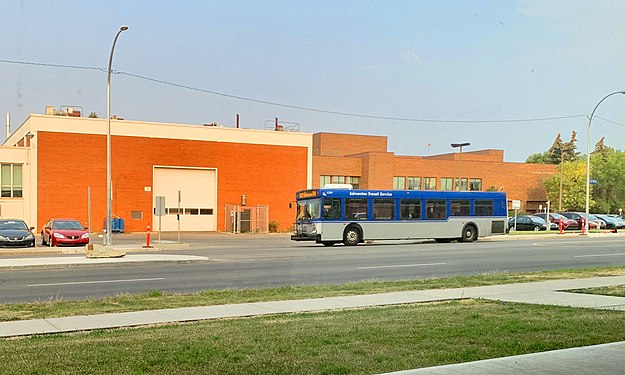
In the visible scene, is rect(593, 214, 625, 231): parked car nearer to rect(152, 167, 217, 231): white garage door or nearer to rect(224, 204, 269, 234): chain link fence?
rect(224, 204, 269, 234): chain link fence

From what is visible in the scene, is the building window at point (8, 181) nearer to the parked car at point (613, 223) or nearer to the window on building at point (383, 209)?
the window on building at point (383, 209)

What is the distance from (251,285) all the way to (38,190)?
34443mm

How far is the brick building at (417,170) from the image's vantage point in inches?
2594

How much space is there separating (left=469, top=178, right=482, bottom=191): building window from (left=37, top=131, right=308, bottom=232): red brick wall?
26.5 metres

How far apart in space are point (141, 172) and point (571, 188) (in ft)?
172

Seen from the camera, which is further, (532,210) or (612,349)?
(532,210)

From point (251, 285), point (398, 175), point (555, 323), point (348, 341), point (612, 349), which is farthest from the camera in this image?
point (398, 175)

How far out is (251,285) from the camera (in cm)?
1539

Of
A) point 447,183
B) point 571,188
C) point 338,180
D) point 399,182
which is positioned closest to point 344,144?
point 399,182

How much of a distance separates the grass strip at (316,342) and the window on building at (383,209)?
2238cm

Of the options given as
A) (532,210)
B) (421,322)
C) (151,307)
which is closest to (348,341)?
(421,322)

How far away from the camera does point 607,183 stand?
260ft

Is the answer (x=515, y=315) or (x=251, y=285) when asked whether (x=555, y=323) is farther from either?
(x=251, y=285)

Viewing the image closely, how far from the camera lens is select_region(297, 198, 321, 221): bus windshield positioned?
31641 millimetres
